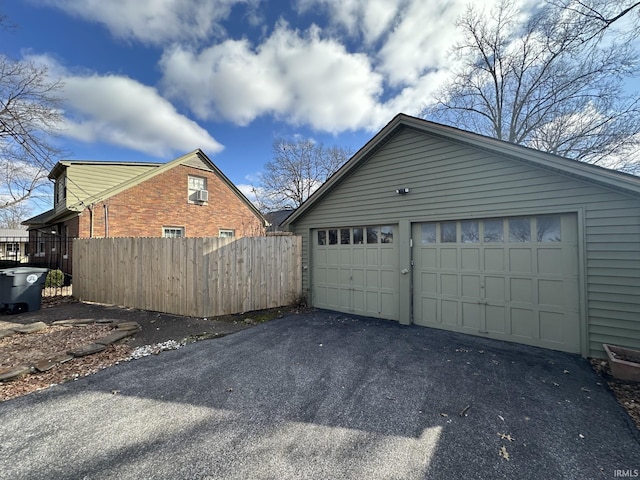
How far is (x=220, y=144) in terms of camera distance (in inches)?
614

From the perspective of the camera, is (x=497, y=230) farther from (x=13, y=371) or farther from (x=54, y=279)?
(x=54, y=279)

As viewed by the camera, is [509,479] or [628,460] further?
[628,460]

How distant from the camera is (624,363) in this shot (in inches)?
142

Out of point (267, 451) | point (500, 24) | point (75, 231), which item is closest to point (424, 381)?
point (267, 451)

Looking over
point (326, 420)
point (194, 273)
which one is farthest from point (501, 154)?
point (194, 273)

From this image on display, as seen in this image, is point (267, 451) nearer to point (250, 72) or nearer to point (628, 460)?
point (628, 460)

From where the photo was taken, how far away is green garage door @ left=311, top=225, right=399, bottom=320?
21.7 ft

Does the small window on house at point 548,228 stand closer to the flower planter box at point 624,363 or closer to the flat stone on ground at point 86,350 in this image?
the flower planter box at point 624,363

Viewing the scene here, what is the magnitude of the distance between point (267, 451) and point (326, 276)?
5.52 meters

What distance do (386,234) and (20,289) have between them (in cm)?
963

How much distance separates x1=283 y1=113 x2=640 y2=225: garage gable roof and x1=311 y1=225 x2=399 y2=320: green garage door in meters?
1.45

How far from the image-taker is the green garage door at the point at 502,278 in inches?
182

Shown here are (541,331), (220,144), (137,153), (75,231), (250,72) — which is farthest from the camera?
(137,153)

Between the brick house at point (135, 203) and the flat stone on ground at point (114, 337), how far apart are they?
825cm
